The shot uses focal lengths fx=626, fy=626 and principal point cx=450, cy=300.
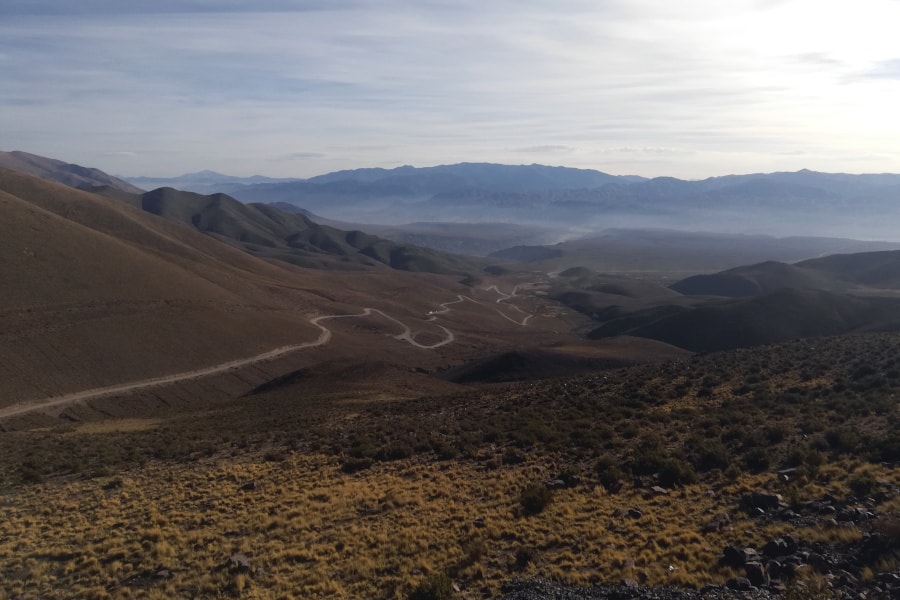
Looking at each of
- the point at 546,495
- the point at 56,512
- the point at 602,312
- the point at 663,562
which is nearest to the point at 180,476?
the point at 56,512

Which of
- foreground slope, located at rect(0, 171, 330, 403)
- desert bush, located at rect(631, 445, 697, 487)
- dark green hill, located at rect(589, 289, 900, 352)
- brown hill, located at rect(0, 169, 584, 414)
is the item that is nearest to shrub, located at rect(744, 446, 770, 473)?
desert bush, located at rect(631, 445, 697, 487)

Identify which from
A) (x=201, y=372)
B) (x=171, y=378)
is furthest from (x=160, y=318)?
(x=171, y=378)

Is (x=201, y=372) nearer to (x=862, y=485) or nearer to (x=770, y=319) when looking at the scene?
(x=862, y=485)

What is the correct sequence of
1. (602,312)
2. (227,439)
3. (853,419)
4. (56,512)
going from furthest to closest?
(602,312)
(227,439)
(853,419)
(56,512)

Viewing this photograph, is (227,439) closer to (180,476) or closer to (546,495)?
(180,476)

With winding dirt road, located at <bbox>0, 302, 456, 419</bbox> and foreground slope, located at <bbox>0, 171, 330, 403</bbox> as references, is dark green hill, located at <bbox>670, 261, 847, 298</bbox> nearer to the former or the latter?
winding dirt road, located at <bbox>0, 302, 456, 419</bbox>
